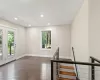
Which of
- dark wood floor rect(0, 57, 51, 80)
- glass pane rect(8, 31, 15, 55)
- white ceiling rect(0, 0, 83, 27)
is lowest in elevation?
dark wood floor rect(0, 57, 51, 80)

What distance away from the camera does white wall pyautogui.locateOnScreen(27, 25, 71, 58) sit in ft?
23.7

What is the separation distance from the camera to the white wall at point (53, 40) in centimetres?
722

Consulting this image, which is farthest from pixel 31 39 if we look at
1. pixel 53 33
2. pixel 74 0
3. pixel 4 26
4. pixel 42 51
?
pixel 74 0

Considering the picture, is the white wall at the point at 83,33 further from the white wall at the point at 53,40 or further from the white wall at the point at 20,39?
the white wall at the point at 20,39

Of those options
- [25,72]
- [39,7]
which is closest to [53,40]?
[25,72]

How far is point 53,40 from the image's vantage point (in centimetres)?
760

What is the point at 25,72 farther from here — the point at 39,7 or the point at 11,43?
the point at 11,43

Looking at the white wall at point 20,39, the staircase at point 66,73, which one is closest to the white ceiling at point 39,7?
the staircase at point 66,73

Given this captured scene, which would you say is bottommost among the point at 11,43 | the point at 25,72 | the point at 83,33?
the point at 25,72

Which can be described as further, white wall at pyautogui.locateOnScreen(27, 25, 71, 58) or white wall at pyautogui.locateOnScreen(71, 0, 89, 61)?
white wall at pyautogui.locateOnScreen(27, 25, 71, 58)

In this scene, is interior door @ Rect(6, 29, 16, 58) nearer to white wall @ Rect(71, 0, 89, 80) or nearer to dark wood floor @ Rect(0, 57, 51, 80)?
dark wood floor @ Rect(0, 57, 51, 80)

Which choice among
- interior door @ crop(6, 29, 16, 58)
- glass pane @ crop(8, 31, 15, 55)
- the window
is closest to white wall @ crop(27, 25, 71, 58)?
the window

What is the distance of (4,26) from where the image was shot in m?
5.46

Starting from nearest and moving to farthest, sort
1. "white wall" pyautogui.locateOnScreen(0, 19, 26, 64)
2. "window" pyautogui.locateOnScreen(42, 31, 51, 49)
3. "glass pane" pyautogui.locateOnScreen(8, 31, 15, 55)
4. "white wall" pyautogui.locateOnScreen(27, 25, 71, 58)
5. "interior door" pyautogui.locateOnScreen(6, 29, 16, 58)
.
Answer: "interior door" pyautogui.locateOnScreen(6, 29, 16, 58) → "glass pane" pyautogui.locateOnScreen(8, 31, 15, 55) → "white wall" pyautogui.locateOnScreen(0, 19, 26, 64) → "white wall" pyautogui.locateOnScreen(27, 25, 71, 58) → "window" pyautogui.locateOnScreen(42, 31, 51, 49)
